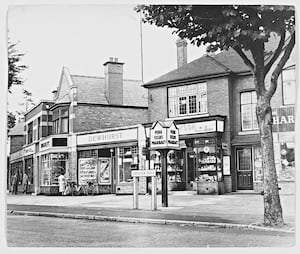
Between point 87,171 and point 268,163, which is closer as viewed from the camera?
point 268,163

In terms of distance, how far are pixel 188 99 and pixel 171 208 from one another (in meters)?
1.28

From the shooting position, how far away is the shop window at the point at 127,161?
7383 millimetres

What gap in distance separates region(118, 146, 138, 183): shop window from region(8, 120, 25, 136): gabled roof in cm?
117

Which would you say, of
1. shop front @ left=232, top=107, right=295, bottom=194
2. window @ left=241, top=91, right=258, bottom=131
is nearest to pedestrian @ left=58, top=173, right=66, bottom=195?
shop front @ left=232, top=107, right=295, bottom=194

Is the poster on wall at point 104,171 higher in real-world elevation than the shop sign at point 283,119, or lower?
lower

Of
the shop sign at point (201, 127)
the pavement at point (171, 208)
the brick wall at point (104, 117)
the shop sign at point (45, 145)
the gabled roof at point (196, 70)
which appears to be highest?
the gabled roof at point (196, 70)

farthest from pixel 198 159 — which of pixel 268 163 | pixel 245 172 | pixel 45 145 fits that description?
pixel 45 145

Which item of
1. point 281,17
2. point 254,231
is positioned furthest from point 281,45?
point 254,231

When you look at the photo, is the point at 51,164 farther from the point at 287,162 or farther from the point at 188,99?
the point at 287,162

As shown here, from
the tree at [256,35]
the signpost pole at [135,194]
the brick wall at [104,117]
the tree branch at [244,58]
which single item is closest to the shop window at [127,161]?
the signpost pole at [135,194]

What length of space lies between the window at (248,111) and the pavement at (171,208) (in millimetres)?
729

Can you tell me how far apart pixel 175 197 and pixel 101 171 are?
931 mm

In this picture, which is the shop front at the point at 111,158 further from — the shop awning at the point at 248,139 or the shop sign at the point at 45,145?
the shop awning at the point at 248,139

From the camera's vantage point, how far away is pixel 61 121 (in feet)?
24.4
